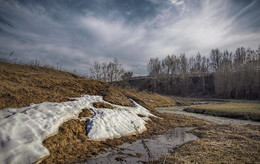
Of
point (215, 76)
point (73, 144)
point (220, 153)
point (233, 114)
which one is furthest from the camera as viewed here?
point (215, 76)

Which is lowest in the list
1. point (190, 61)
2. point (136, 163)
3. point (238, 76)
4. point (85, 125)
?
point (136, 163)

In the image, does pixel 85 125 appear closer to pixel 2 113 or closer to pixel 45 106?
pixel 45 106

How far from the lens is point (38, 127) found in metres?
5.99

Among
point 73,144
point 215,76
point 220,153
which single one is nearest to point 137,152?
point 73,144

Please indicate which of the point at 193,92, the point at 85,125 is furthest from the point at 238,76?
the point at 85,125

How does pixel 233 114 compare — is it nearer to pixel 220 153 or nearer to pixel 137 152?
pixel 220 153

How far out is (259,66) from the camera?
1879 inches

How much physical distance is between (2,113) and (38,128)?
1.94 metres

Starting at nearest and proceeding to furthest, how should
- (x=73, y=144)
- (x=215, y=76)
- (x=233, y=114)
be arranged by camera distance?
(x=73, y=144) → (x=233, y=114) → (x=215, y=76)

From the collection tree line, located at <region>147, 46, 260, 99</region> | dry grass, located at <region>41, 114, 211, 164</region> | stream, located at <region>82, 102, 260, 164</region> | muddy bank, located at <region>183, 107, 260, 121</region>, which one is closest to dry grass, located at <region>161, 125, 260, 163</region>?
stream, located at <region>82, 102, 260, 164</region>

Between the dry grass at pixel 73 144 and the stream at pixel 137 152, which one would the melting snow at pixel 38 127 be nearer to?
the dry grass at pixel 73 144

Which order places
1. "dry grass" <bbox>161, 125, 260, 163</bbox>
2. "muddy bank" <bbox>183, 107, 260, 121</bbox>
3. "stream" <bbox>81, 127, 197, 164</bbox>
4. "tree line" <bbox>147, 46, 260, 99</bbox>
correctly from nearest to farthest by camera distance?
"dry grass" <bbox>161, 125, 260, 163</bbox> < "stream" <bbox>81, 127, 197, 164</bbox> < "muddy bank" <bbox>183, 107, 260, 121</bbox> < "tree line" <bbox>147, 46, 260, 99</bbox>

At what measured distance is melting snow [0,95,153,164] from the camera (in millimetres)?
4758

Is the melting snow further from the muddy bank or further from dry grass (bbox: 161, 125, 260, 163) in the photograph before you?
the muddy bank
